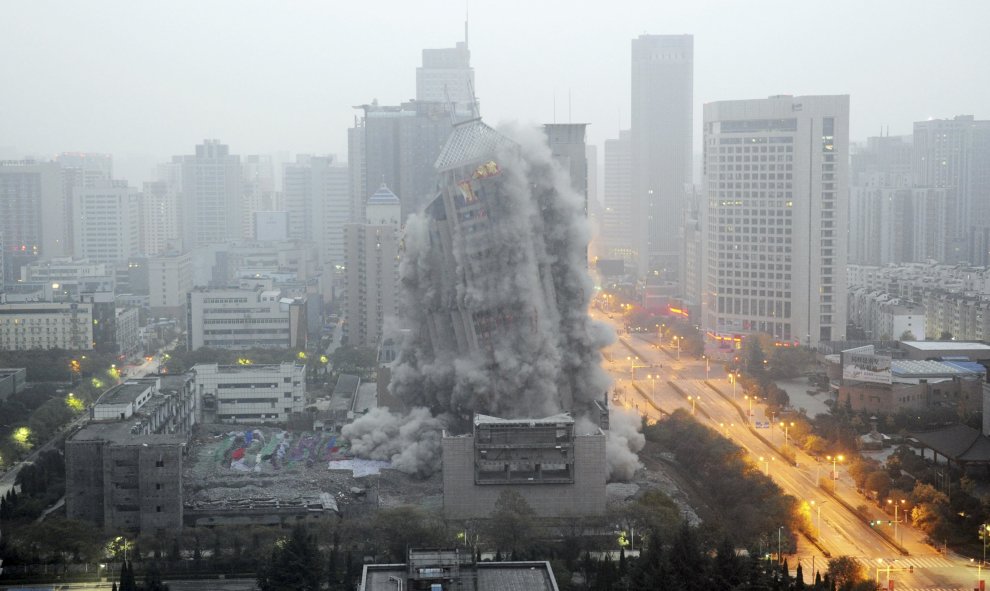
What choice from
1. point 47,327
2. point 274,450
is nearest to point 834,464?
point 274,450

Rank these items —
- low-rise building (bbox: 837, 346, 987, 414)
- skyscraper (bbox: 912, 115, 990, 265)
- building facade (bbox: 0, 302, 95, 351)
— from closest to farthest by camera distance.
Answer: low-rise building (bbox: 837, 346, 987, 414) → building facade (bbox: 0, 302, 95, 351) → skyscraper (bbox: 912, 115, 990, 265)

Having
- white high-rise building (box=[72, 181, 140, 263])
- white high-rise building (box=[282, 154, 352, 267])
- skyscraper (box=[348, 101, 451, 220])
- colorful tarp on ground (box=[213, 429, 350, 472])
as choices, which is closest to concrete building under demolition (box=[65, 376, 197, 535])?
colorful tarp on ground (box=[213, 429, 350, 472])

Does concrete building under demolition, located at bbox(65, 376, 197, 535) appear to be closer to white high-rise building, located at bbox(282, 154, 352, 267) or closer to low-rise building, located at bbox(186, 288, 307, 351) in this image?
low-rise building, located at bbox(186, 288, 307, 351)

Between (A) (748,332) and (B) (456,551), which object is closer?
(B) (456,551)

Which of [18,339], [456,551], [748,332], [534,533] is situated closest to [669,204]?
[748,332]

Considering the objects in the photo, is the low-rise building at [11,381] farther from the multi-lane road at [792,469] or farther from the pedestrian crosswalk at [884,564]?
the pedestrian crosswalk at [884,564]

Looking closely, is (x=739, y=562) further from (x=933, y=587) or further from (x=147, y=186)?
(x=147, y=186)
